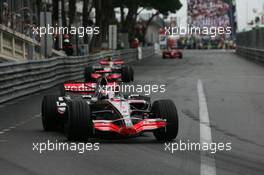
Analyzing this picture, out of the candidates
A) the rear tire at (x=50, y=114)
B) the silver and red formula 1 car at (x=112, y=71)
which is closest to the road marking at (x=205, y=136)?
the rear tire at (x=50, y=114)

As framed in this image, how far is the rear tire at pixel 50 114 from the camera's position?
555 inches

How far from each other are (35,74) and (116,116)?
1326cm

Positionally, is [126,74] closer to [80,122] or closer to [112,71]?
[112,71]

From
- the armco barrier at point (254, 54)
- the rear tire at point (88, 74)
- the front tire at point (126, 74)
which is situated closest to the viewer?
the rear tire at point (88, 74)

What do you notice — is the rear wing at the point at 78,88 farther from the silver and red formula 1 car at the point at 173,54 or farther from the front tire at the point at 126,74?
the silver and red formula 1 car at the point at 173,54

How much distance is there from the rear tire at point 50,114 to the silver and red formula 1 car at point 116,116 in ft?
0.06

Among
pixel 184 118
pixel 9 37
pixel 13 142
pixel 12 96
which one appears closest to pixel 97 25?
pixel 9 37

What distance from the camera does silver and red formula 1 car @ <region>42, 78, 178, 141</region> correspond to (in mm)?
11969

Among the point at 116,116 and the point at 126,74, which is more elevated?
the point at 116,116

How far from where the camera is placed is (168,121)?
485 inches

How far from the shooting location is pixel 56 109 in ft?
46.2

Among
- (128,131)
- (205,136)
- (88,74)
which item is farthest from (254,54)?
(128,131)

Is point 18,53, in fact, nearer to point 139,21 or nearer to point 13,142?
point 13,142

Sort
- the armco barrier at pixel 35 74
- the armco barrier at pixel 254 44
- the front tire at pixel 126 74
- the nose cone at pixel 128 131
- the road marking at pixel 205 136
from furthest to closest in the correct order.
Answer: the armco barrier at pixel 254 44 → the front tire at pixel 126 74 → the armco barrier at pixel 35 74 → the nose cone at pixel 128 131 → the road marking at pixel 205 136
